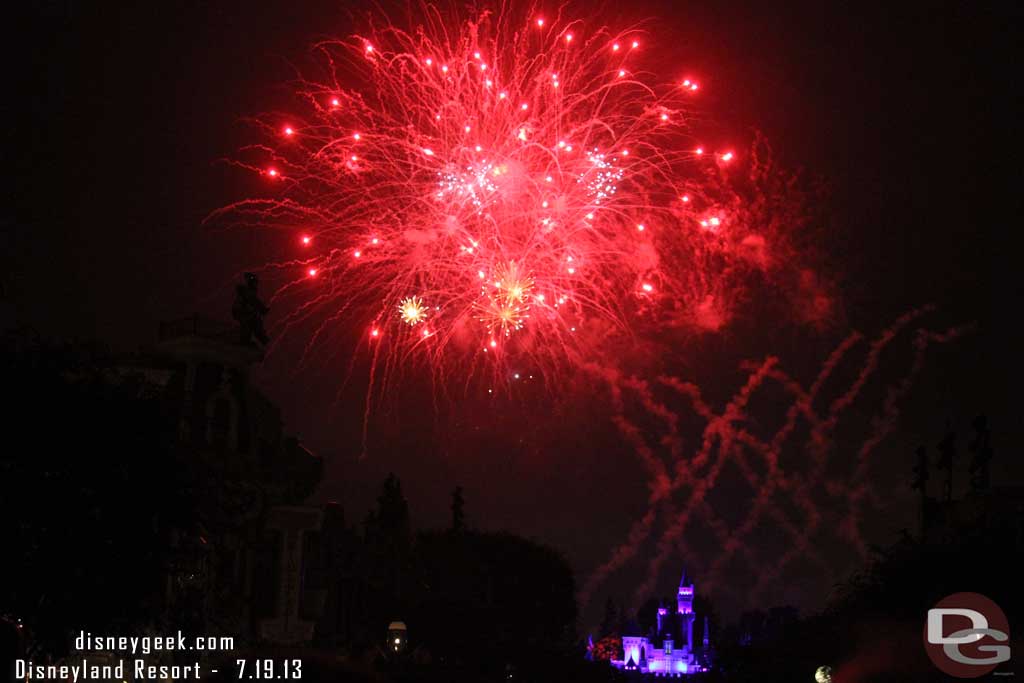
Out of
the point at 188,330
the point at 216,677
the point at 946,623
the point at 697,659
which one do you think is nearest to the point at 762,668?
the point at 946,623

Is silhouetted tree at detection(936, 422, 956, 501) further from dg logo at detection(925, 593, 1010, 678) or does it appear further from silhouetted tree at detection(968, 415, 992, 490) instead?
dg logo at detection(925, 593, 1010, 678)

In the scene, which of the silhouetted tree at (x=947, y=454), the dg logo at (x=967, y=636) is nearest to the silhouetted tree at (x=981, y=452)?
the silhouetted tree at (x=947, y=454)

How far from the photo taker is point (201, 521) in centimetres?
2319

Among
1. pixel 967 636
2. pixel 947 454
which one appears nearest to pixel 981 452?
pixel 947 454

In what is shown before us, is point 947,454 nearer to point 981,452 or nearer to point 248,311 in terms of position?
point 981,452

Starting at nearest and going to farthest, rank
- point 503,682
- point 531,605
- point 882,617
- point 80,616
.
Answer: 1. point 80,616
2. point 882,617
3. point 503,682
4. point 531,605

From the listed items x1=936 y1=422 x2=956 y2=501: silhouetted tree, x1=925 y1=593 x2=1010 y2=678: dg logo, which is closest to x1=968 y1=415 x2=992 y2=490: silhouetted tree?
x1=936 y1=422 x2=956 y2=501: silhouetted tree

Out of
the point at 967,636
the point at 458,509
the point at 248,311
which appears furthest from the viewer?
the point at 458,509

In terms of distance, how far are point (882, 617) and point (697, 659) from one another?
171 meters

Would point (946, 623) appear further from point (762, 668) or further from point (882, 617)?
point (762, 668)

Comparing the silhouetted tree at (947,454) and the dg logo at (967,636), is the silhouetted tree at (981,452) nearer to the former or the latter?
the silhouetted tree at (947,454)

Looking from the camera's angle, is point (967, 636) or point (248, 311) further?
point (248, 311)

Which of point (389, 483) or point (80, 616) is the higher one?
point (389, 483)

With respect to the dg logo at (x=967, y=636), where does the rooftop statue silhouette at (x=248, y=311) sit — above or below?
above
